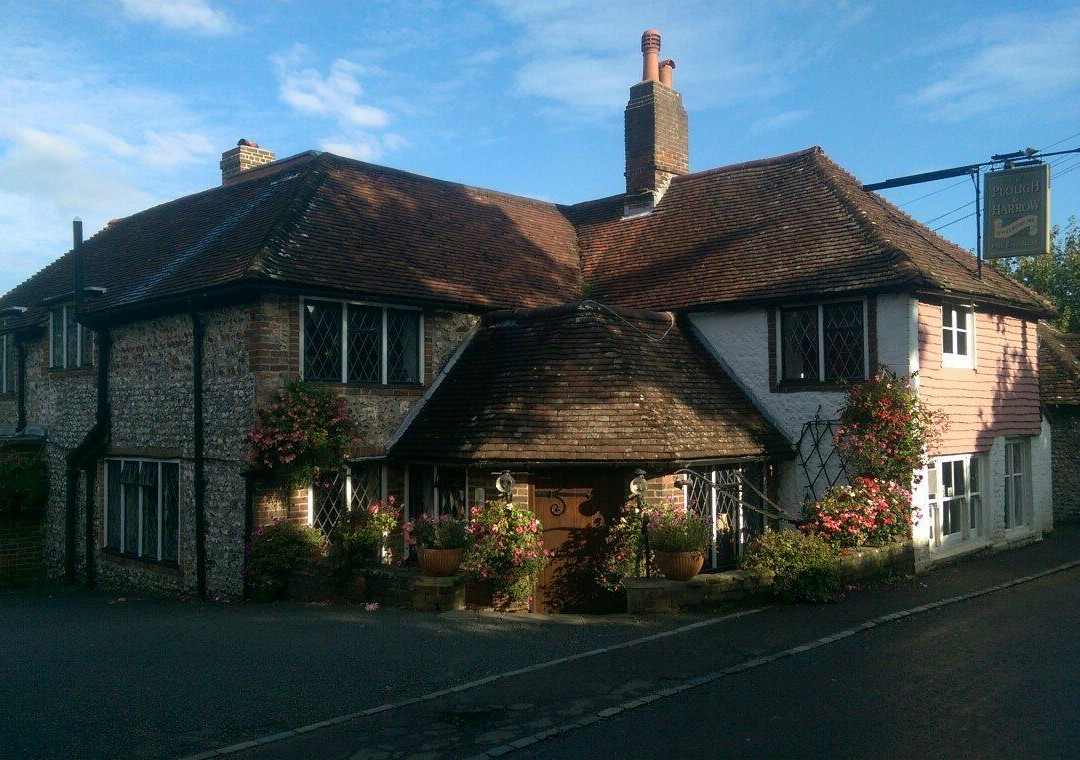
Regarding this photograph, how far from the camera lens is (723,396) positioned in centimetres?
1553

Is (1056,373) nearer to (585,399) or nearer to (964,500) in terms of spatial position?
(964,500)

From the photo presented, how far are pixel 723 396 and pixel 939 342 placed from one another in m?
3.67

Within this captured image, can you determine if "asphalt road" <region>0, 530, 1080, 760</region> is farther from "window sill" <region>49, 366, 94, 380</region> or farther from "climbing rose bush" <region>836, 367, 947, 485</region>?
"window sill" <region>49, 366, 94, 380</region>

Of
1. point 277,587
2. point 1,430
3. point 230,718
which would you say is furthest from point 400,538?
point 1,430

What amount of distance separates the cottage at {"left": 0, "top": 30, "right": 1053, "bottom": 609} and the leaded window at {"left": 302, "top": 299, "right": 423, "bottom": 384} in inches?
1.4

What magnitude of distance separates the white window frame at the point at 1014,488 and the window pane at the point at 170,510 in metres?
15.3

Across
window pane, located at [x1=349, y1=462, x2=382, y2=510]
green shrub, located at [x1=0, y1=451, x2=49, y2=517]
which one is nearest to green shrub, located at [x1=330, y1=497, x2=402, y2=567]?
window pane, located at [x1=349, y1=462, x2=382, y2=510]

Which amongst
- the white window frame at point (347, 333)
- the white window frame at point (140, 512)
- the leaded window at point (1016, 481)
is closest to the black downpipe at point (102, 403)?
the white window frame at point (140, 512)

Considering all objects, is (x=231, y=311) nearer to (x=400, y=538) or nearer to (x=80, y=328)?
(x=400, y=538)

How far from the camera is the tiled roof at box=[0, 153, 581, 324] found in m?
14.7

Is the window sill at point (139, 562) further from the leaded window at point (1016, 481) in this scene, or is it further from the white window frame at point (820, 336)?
the leaded window at point (1016, 481)

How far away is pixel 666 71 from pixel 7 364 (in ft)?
56.8

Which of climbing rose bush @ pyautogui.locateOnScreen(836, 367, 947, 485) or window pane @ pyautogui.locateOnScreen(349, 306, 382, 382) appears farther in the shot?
window pane @ pyautogui.locateOnScreen(349, 306, 382, 382)

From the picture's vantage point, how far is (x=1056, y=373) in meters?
22.2
